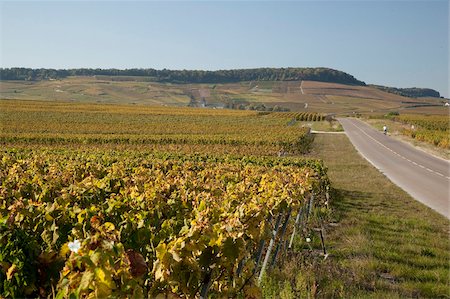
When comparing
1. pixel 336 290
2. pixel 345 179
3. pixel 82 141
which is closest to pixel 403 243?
pixel 336 290

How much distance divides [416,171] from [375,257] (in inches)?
711

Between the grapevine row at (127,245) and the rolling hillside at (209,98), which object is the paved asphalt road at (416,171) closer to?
the grapevine row at (127,245)

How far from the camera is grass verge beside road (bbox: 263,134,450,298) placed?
7406mm

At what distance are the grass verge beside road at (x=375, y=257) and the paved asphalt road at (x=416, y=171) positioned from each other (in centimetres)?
117

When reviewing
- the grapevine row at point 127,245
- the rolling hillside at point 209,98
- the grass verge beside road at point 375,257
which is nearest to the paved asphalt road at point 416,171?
the grass verge beside road at point 375,257

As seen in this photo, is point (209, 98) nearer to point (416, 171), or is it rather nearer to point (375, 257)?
point (416, 171)

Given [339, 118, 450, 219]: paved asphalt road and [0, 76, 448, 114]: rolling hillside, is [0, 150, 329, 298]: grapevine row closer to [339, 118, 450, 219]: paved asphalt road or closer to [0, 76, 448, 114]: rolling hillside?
[339, 118, 450, 219]: paved asphalt road

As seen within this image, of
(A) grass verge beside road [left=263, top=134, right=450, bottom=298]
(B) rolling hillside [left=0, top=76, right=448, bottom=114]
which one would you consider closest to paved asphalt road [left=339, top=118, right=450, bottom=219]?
(A) grass verge beside road [left=263, top=134, right=450, bottom=298]

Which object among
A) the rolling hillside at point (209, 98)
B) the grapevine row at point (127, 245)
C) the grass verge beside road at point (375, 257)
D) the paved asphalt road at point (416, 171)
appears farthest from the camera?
the rolling hillside at point (209, 98)

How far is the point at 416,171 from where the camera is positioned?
25922 millimetres

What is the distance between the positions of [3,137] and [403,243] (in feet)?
107

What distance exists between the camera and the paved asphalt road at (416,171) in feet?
58.7

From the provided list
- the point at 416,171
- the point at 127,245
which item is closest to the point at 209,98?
the point at 416,171

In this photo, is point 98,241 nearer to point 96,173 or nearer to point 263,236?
point 263,236
